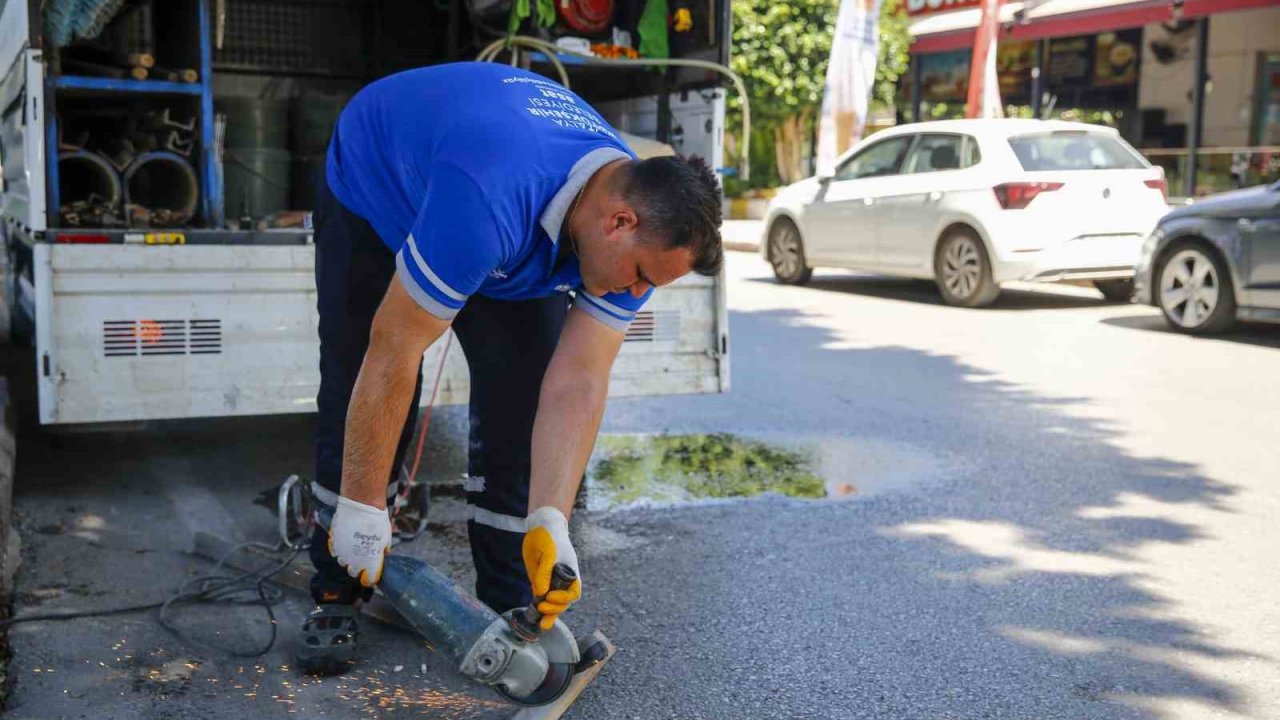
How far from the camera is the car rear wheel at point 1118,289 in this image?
495 inches

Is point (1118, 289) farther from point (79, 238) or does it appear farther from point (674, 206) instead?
point (674, 206)

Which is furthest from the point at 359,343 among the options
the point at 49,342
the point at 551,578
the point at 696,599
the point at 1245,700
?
the point at 1245,700

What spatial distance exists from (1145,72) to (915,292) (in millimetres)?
11177

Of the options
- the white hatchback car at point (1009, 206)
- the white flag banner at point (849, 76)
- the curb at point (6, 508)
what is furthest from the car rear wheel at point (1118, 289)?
the curb at point (6, 508)

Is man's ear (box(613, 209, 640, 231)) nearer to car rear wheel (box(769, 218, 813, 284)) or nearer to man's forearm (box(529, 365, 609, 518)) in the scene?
man's forearm (box(529, 365, 609, 518))

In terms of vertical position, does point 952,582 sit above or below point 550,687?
below

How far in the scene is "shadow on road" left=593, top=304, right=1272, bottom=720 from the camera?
364 cm

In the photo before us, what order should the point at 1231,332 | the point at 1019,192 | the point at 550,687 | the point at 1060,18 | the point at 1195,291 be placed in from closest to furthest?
the point at 550,687
the point at 1195,291
the point at 1231,332
the point at 1019,192
the point at 1060,18

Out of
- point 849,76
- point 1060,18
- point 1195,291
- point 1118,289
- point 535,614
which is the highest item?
point 1060,18

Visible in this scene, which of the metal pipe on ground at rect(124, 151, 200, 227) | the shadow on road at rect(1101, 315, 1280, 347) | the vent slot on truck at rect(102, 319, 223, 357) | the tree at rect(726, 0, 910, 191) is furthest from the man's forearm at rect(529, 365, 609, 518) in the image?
the tree at rect(726, 0, 910, 191)

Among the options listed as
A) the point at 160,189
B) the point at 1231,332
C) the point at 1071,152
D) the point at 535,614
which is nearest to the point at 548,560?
the point at 535,614

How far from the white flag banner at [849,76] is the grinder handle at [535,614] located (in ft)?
46.8

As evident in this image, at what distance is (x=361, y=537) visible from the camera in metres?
3.03

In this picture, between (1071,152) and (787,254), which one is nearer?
(1071,152)
